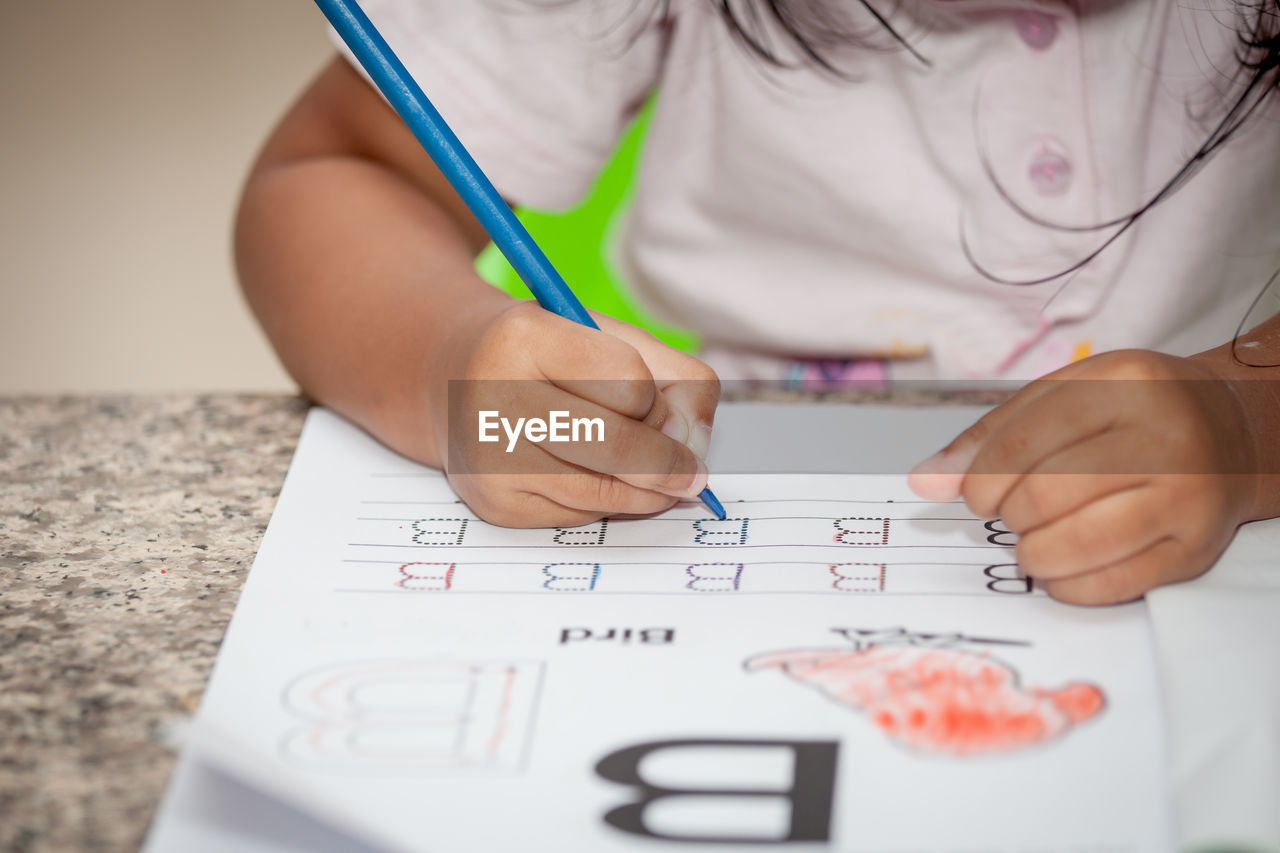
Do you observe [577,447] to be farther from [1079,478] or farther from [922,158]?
[922,158]

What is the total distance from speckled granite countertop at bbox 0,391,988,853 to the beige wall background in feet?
2.84

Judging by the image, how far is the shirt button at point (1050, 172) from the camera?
536 mm

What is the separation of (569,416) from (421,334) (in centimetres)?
10

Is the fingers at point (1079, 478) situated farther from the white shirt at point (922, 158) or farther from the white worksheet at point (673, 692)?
the white shirt at point (922, 158)

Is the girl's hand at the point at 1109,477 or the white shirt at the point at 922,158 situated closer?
the girl's hand at the point at 1109,477

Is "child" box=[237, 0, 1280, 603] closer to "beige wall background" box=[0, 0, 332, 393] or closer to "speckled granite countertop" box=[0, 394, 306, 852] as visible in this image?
"speckled granite countertop" box=[0, 394, 306, 852]

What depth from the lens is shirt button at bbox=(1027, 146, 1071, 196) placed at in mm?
536

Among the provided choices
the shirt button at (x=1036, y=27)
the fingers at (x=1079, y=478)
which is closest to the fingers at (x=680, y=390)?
the fingers at (x=1079, y=478)

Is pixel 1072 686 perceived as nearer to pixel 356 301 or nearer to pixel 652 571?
pixel 652 571

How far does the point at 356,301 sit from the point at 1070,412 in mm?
280

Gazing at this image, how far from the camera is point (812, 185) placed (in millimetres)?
576

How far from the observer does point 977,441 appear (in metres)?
0.37

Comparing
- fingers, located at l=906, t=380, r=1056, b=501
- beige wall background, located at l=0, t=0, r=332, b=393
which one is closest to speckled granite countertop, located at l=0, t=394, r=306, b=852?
fingers, located at l=906, t=380, r=1056, b=501

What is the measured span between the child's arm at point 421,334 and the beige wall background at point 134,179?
31.6 inches
